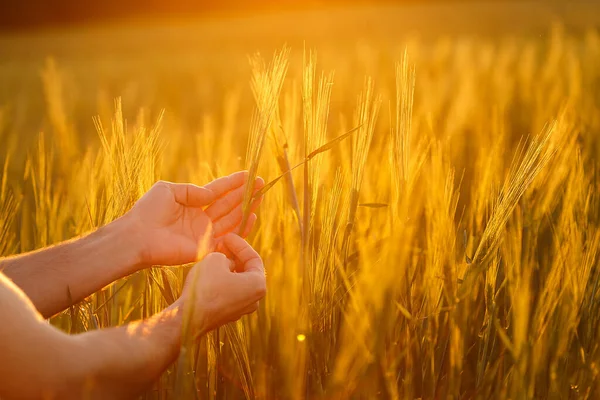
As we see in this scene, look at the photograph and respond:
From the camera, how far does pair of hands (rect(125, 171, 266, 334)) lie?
3.39ft

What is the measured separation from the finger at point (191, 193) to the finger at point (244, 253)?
0.42 feet

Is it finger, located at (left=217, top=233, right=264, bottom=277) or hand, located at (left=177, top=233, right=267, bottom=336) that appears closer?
hand, located at (left=177, top=233, right=267, bottom=336)

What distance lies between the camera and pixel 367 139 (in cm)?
109

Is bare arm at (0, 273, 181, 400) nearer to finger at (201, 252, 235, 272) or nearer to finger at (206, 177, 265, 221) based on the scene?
finger at (201, 252, 235, 272)

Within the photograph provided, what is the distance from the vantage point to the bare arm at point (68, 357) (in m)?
0.82

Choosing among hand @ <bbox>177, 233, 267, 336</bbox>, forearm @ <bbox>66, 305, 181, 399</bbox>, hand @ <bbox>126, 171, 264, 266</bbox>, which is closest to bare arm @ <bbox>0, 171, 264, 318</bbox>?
hand @ <bbox>126, 171, 264, 266</bbox>

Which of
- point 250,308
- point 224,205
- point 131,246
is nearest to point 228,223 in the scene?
point 224,205

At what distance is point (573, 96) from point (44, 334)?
2.21 metres

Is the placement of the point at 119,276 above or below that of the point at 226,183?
below

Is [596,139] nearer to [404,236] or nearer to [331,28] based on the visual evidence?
[404,236]

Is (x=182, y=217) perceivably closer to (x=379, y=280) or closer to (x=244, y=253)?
(x=244, y=253)

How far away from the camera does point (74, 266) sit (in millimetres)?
1221

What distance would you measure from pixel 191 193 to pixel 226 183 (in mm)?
68

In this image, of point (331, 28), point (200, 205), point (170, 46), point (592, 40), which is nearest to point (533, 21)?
point (331, 28)
